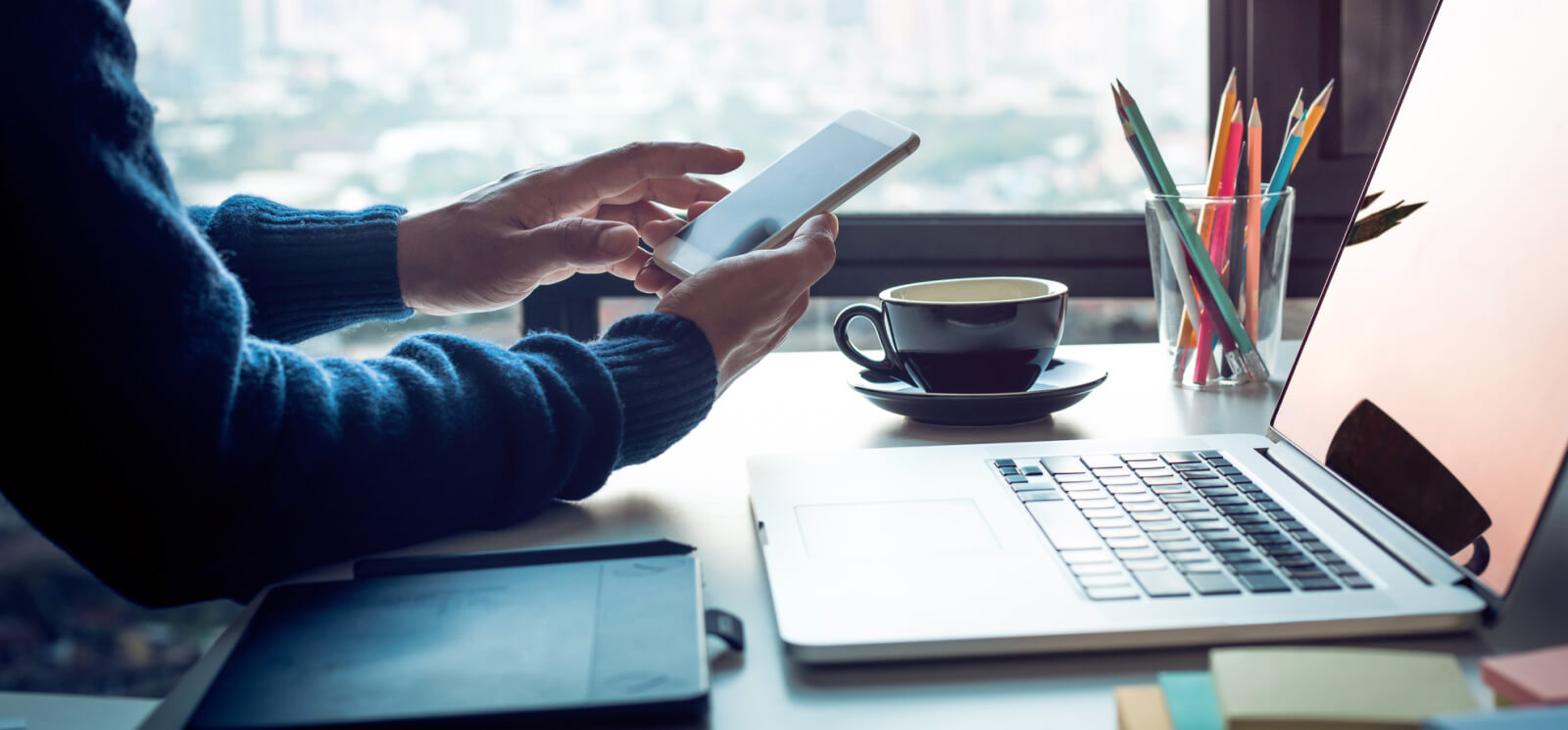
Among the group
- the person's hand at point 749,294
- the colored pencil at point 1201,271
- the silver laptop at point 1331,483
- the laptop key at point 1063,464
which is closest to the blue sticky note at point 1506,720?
the silver laptop at point 1331,483

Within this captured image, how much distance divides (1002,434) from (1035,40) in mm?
745

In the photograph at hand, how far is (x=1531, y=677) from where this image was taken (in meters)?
0.29

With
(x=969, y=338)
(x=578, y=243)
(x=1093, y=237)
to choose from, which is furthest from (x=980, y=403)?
(x=1093, y=237)

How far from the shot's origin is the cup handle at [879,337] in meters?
0.76

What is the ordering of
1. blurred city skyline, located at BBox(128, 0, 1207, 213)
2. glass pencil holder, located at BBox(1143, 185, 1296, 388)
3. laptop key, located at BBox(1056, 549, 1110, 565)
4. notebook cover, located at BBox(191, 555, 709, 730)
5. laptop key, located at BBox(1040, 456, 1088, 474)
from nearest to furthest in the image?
notebook cover, located at BBox(191, 555, 709, 730), laptop key, located at BBox(1056, 549, 1110, 565), laptop key, located at BBox(1040, 456, 1088, 474), glass pencil holder, located at BBox(1143, 185, 1296, 388), blurred city skyline, located at BBox(128, 0, 1207, 213)

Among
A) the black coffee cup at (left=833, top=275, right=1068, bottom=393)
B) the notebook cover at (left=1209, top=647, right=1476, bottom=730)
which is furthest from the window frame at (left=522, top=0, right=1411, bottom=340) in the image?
the notebook cover at (left=1209, top=647, right=1476, bottom=730)

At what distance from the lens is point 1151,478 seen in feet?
1.80

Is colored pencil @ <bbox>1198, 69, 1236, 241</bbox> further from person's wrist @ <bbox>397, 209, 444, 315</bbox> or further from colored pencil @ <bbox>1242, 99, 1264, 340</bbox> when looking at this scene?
person's wrist @ <bbox>397, 209, 444, 315</bbox>

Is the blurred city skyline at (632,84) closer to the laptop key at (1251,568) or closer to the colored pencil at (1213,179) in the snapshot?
the colored pencil at (1213,179)

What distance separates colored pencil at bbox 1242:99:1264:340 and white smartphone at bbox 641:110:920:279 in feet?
0.86

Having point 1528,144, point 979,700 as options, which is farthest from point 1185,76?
point 979,700

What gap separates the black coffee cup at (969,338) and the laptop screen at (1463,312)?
0.15m

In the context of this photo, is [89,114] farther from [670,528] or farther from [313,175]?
[313,175]

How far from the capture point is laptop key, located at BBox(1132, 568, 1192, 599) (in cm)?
41
